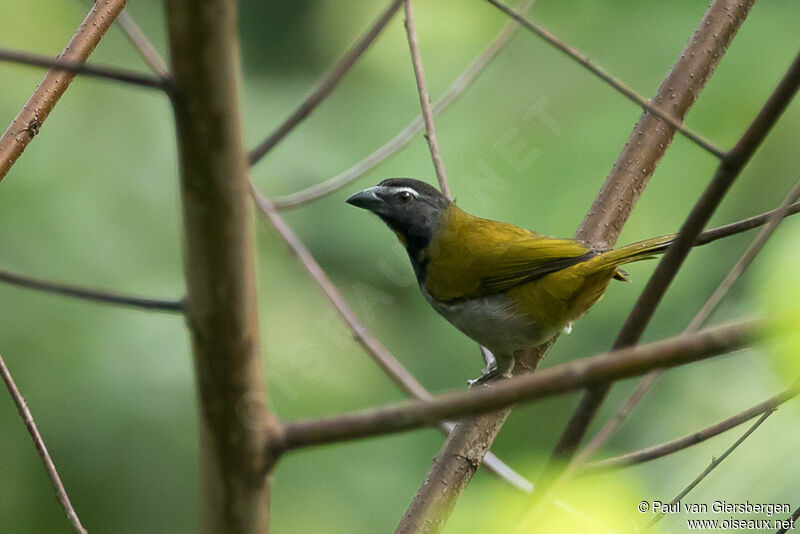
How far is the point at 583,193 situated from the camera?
4145 millimetres

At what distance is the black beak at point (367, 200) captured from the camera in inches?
122

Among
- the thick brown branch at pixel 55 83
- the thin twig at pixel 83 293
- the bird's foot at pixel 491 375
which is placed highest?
the thick brown branch at pixel 55 83

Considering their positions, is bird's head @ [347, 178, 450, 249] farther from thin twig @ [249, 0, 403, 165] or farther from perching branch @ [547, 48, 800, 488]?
perching branch @ [547, 48, 800, 488]

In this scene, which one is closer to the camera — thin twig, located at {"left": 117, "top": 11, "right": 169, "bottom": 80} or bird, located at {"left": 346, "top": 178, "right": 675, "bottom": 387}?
thin twig, located at {"left": 117, "top": 11, "right": 169, "bottom": 80}

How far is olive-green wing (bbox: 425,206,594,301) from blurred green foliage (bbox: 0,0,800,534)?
2.36 ft

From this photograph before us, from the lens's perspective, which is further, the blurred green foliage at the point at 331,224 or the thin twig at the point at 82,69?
the blurred green foliage at the point at 331,224

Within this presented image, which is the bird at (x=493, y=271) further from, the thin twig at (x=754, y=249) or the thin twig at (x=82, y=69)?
the thin twig at (x=82, y=69)

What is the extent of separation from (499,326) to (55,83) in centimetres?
162

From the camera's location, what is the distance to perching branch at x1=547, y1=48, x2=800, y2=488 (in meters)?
0.86

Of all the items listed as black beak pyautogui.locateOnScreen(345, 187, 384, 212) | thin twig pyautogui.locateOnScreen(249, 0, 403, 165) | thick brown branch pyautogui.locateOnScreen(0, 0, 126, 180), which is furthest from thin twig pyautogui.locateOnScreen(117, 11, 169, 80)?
thin twig pyautogui.locateOnScreen(249, 0, 403, 165)

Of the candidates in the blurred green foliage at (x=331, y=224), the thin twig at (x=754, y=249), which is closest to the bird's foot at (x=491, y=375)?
the blurred green foliage at (x=331, y=224)

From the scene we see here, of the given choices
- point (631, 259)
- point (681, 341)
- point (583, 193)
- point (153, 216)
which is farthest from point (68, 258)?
point (681, 341)

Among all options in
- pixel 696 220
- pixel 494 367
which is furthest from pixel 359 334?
pixel 696 220

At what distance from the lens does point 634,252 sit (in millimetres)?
2375
